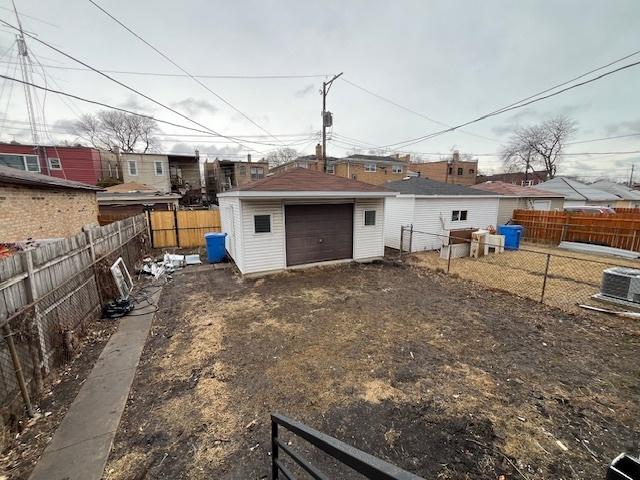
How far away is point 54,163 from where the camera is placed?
23.2m

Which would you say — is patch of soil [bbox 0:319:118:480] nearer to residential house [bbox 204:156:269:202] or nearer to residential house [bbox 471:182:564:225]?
residential house [bbox 471:182:564:225]

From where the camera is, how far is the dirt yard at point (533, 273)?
22.1 ft

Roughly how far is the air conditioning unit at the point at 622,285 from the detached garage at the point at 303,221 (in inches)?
244

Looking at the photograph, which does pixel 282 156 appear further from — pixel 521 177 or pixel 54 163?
pixel 521 177

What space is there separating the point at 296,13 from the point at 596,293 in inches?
487

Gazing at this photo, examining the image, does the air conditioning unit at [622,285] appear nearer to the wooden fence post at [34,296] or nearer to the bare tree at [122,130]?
the wooden fence post at [34,296]


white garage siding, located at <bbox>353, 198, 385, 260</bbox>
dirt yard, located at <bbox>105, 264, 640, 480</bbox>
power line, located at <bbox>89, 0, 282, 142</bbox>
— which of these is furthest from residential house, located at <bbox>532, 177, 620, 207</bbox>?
power line, located at <bbox>89, 0, 282, 142</bbox>

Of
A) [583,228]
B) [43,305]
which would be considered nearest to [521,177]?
[583,228]

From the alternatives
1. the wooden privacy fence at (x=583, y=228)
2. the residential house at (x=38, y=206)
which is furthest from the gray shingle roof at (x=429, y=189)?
the residential house at (x=38, y=206)

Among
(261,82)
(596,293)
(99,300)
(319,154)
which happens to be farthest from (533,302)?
(319,154)

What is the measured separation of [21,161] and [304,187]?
91.7ft

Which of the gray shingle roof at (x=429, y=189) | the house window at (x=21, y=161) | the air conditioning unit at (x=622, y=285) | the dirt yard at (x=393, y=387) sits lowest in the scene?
the dirt yard at (x=393, y=387)

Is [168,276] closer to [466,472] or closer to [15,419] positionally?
[15,419]

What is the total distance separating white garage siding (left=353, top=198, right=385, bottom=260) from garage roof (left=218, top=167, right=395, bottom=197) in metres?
0.52
